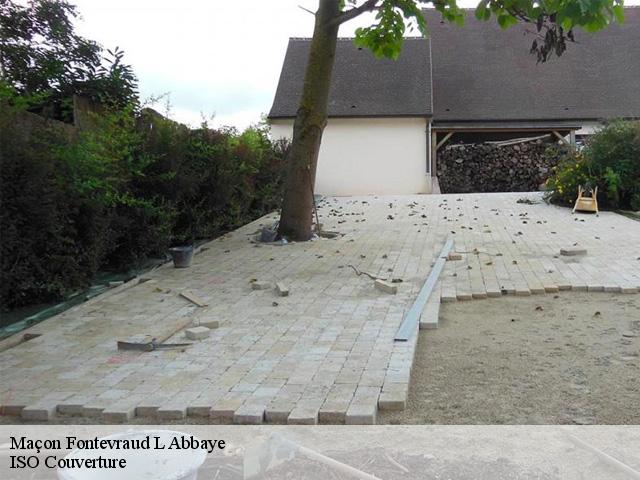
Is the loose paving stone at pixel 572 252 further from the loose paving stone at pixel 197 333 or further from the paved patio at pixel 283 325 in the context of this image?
the loose paving stone at pixel 197 333

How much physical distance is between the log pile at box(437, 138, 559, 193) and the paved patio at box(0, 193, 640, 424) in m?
12.4

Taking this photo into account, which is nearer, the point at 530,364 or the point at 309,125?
the point at 530,364

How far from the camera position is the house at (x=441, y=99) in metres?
23.6

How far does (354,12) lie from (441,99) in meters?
15.9

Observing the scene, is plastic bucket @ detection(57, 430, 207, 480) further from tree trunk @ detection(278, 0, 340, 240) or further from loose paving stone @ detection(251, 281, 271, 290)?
tree trunk @ detection(278, 0, 340, 240)

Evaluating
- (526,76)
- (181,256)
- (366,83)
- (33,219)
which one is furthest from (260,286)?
(526,76)

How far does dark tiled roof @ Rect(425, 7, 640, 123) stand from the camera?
24609 millimetres

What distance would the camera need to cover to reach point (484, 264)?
28.3 ft

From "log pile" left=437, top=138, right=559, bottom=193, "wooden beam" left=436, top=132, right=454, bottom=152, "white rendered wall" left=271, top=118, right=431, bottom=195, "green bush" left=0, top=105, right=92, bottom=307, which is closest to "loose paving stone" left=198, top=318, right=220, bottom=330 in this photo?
"green bush" left=0, top=105, right=92, bottom=307

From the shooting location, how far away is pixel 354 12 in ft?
33.4

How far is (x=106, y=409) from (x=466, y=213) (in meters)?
12.4

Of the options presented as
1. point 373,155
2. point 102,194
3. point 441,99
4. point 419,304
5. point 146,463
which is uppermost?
point 441,99

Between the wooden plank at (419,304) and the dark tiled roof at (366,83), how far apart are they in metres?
15.2

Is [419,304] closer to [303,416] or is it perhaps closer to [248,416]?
[303,416]
